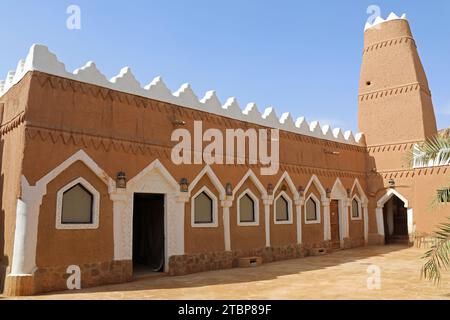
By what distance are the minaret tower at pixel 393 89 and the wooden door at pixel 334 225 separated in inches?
142

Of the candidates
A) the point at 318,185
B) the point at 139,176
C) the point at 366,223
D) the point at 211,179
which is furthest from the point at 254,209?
the point at 366,223

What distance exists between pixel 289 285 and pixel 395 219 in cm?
1294

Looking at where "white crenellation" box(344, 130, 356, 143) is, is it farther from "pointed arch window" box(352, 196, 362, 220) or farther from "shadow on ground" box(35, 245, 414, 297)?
"shadow on ground" box(35, 245, 414, 297)

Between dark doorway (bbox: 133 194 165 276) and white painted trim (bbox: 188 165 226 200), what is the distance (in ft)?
2.73

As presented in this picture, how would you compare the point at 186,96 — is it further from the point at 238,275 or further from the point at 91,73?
the point at 238,275

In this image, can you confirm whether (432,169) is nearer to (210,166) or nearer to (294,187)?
(294,187)

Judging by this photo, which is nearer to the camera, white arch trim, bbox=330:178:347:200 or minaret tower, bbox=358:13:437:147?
white arch trim, bbox=330:178:347:200

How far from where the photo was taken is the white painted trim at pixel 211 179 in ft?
35.1

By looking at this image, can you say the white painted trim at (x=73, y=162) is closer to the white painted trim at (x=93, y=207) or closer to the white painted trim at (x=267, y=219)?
the white painted trim at (x=93, y=207)

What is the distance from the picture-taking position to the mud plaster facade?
26.0 feet

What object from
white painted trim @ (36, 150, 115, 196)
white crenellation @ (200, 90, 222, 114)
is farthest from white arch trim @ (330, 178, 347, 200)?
white painted trim @ (36, 150, 115, 196)

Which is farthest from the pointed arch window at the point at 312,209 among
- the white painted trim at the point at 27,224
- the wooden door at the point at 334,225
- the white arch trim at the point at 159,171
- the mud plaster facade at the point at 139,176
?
the white painted trim at the point at 27,224

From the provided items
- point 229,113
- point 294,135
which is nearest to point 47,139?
point 229,113
